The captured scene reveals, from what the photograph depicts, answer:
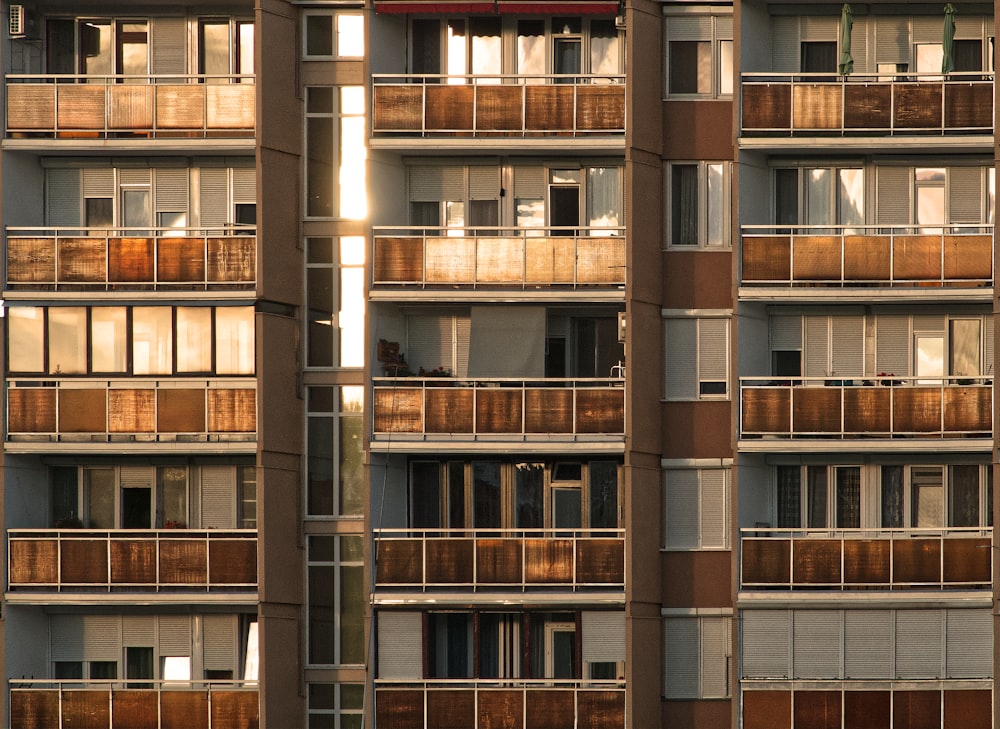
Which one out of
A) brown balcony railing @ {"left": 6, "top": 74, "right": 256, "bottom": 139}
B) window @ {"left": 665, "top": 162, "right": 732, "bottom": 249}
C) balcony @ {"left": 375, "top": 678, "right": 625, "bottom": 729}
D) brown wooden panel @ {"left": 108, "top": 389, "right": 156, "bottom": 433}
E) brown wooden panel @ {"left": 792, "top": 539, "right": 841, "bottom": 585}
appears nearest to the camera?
balcony @ {"left": 375, "top": 678, "right": 625, "bottom": 729}

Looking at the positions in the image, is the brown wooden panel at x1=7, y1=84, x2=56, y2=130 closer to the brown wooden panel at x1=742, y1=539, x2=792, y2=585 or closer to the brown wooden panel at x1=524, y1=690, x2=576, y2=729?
the brown wooden panel at x1=524, y1=690, x2=576, y2=729

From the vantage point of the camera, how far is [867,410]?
40781 mm

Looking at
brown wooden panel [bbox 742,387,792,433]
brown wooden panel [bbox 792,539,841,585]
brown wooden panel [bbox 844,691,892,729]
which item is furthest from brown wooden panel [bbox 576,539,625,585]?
brown wooden panel [bbox 844,691,892,729]

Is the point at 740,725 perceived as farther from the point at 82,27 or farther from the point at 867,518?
the point at 82,27

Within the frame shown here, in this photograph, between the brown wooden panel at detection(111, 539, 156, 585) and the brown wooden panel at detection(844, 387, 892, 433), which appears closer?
the brown wooden panel at detection(844, 387, 892, 433)

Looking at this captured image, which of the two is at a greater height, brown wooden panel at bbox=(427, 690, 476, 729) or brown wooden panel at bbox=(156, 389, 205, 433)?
brown wooden panel at bbox=(156, 389, 205, 433)

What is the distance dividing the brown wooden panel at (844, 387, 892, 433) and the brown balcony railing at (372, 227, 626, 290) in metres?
5.24

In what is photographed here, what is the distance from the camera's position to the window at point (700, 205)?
1654 inches

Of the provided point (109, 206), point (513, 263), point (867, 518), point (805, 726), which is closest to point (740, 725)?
point (805, 726)

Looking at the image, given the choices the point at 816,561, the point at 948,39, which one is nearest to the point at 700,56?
the point at 948,39

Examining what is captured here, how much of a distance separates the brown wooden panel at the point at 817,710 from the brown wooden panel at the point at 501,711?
5499 mm

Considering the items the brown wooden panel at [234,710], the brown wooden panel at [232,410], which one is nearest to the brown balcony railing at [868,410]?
the brown wooden panel at [232,410]

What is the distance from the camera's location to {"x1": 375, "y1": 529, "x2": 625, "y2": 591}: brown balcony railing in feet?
133

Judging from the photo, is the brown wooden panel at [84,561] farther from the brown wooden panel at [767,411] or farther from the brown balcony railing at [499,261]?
the brown wooden panel at [767,411]
